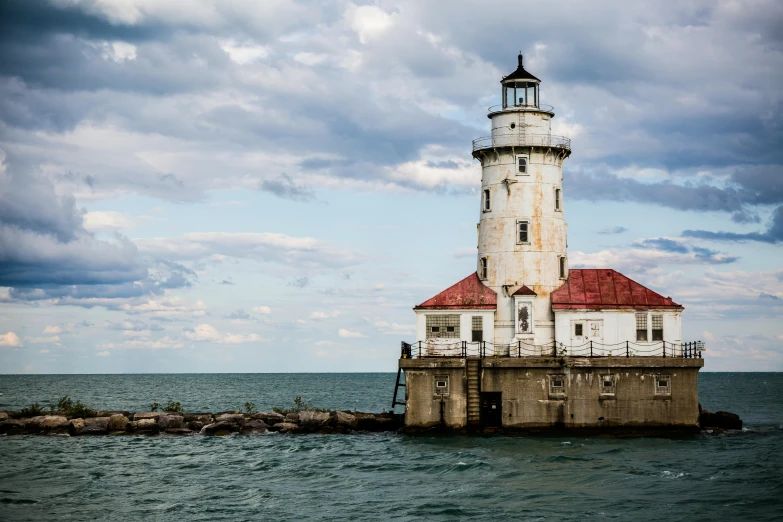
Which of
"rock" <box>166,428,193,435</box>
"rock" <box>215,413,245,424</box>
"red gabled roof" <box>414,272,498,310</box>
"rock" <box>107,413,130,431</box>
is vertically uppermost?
"red gabled roof" <box>414,272,498,310</box>

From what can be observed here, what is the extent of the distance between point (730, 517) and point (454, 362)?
1677 centimetres

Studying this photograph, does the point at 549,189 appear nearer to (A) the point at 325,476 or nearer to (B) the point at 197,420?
(A) the point at 325,476

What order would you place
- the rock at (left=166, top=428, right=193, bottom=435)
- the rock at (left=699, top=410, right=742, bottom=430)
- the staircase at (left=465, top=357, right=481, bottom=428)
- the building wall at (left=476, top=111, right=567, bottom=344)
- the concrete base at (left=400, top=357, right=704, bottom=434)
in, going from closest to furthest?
the concrete base at (left=400, top=357, right=704, bottom=434)
the staircase at (left=465, top=357, right=481, bottom=428)
the building wall at (left=476, top=111, right=567, bottom=344)
the rock at (left=699, top=410, right=742, bottom=430)
the rock at (left=166, top=428, right=193, bottom=435)

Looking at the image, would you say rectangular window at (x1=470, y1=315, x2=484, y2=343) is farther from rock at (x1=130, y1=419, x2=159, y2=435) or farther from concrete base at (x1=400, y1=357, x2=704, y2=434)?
rock at (x1=130, y1=419, x2=159, y2=435)

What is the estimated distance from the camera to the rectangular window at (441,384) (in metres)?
44.5

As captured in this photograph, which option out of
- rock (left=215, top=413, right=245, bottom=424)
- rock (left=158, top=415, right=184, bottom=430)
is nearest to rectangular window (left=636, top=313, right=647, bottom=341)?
rock (left=215, top=413, right=245, bottom=424)

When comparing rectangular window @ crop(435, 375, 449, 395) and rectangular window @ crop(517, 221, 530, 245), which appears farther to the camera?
rectangular window @ crop(517, 221, 530, 245)

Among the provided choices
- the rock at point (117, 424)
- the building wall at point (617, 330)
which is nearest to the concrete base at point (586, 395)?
the building wall at point (617, 330)

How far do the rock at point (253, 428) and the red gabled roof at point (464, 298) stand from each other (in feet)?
35.9

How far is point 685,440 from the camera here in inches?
1711

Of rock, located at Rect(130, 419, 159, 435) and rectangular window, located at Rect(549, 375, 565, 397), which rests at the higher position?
rectangular window, located at Rect(549, 375, 565, 397)

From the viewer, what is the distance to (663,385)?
1731 inches

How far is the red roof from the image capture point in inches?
1809

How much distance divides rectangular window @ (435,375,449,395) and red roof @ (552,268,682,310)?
21.9 feet
